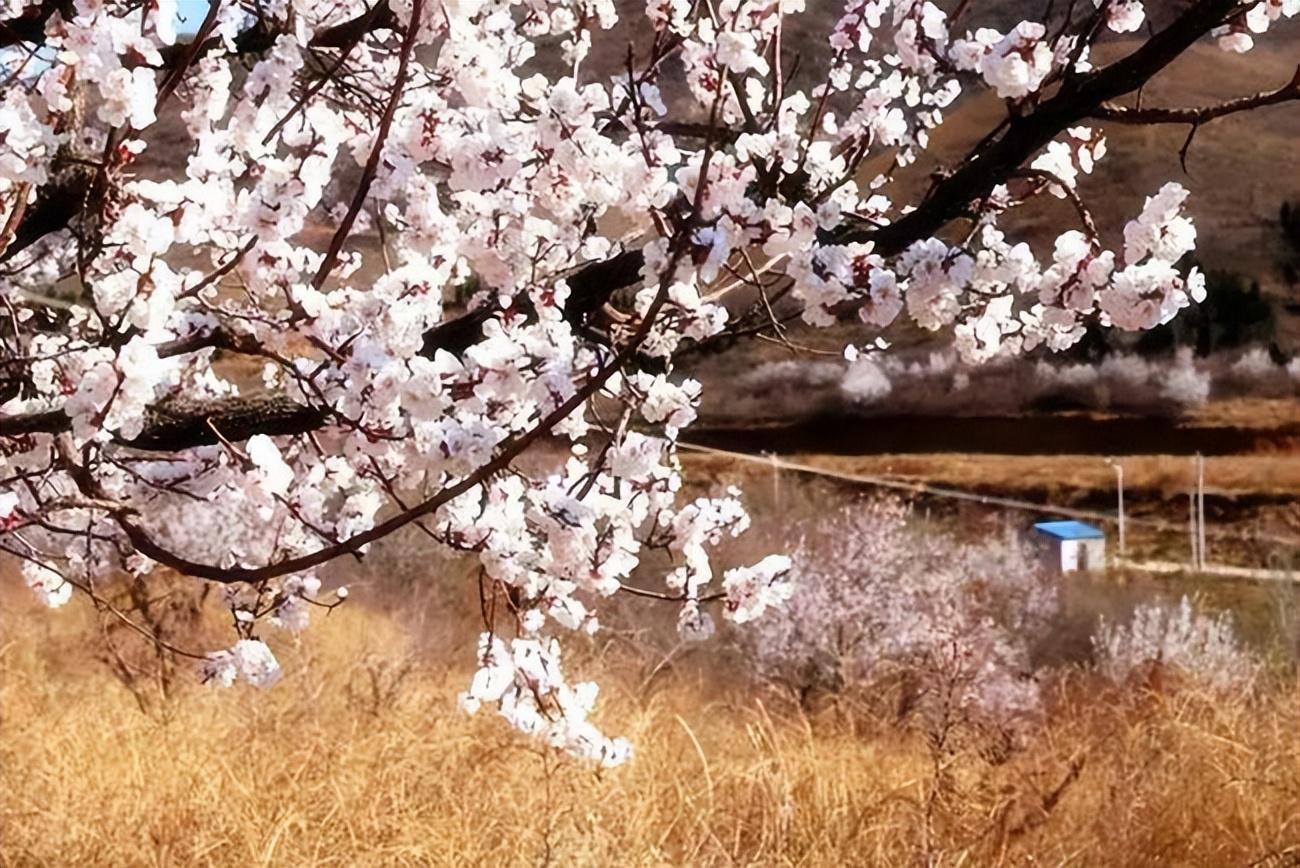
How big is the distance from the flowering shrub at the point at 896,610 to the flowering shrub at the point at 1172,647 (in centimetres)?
17

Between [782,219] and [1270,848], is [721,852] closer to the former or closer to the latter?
[1270,848]

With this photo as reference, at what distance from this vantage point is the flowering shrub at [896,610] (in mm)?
3139

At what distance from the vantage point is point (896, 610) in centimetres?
339

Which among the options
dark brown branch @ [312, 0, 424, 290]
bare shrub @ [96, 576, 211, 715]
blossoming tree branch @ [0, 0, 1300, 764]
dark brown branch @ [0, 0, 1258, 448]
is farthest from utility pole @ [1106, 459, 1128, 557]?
dark brown branch @ [312, 0, 424, 290]

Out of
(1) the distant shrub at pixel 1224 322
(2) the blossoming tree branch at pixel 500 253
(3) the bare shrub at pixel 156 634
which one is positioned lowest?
(3) the bare shrub at pixel 156 634

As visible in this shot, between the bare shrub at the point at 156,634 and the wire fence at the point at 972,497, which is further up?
the wire fence at the point at 972,497

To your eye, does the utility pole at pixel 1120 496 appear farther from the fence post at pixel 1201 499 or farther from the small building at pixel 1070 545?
the fence post at pixel 1201 499

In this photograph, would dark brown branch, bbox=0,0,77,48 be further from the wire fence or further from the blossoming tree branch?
the wire fence

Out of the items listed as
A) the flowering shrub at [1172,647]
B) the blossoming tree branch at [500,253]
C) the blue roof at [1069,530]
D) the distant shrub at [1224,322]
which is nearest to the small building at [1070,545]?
the blue roof at [1069,530]

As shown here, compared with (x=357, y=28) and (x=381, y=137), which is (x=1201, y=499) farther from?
(x=381, y=137)

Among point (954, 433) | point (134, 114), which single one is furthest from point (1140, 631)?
point (134, 114)

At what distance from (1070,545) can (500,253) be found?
2202 mm

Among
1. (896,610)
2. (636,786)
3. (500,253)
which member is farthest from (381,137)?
(896,610)

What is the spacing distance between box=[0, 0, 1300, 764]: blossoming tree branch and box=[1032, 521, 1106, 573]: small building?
71.9 inches
